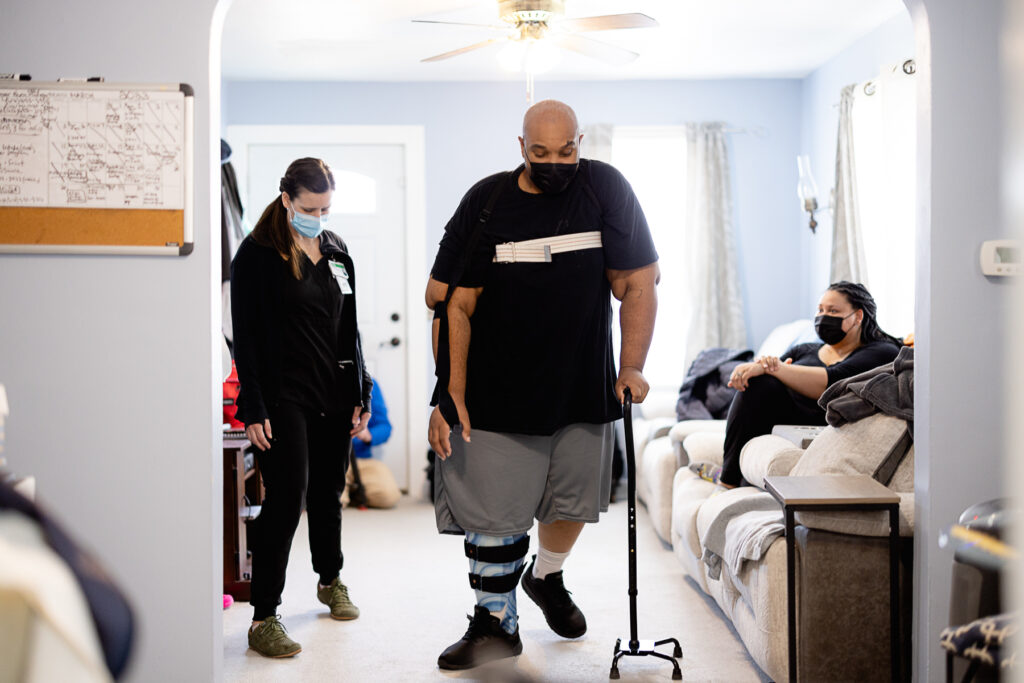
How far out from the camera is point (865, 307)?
3537 millimetres

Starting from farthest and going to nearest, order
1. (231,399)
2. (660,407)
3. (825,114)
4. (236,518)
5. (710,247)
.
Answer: (710,247), (825,114), (660,407), (231,399), (236,518)

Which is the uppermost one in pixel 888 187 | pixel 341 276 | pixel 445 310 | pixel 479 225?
pixel 888 187

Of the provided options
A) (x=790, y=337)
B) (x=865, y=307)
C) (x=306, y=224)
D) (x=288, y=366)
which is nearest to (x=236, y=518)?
(x=288, y=366)

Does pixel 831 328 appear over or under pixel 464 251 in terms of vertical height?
under

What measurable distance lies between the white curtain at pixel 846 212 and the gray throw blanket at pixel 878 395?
2.06m

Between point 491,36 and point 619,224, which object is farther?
point 491,36

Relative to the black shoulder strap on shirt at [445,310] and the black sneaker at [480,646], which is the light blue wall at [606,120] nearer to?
the black shoulder strap on shirt at [445,310]

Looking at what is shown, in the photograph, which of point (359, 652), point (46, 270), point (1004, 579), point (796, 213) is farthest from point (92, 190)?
point (796, 213)

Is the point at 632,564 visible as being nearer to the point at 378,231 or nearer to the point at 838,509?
the point at 838,509

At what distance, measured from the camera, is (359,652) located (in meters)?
2.79

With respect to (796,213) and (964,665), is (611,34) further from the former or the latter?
(964,665)

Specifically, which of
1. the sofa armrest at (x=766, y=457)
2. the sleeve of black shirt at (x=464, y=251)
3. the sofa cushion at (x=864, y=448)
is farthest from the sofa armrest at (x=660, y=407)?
the sleeve of black shirt at (x=464, y=251)

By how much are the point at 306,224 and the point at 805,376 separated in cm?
184

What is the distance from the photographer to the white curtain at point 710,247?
17.8ft
